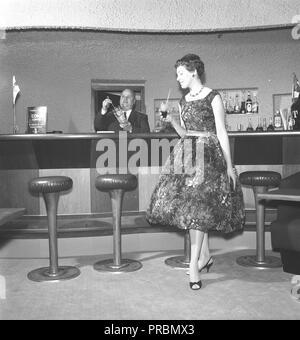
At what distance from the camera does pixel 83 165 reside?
4.05 m

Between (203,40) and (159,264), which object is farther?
(203,40)

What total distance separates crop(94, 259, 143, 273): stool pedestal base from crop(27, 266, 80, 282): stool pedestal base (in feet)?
0.68

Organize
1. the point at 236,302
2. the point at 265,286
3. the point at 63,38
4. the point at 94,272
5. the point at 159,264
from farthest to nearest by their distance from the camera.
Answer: the point at 63,38
the point at 159,264
the point at 94,272
the point at 265,286
the point at 236,302

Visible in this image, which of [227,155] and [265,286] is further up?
[227,155]

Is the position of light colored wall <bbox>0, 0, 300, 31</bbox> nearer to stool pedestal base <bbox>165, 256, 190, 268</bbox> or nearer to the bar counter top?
the bar counter top

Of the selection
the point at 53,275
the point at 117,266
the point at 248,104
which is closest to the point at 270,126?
the point at 248,104

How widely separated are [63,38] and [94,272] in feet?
12.7

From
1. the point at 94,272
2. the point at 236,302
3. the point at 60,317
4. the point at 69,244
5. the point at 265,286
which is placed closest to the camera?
the point at 60,317

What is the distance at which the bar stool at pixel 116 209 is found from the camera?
10.6 feet

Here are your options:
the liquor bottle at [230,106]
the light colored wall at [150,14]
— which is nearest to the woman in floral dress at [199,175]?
the light colored wall at [150,14]

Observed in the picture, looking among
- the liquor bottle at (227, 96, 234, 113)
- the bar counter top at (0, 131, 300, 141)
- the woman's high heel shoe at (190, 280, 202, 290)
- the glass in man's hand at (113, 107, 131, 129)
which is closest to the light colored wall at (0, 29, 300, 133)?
the liquor bottle at (227, 96, 234, 113)

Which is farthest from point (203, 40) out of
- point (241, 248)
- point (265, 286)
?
point (265, 286)

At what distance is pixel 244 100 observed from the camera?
20.0 ft

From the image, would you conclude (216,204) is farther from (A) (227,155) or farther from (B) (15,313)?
(B) (15,313)
